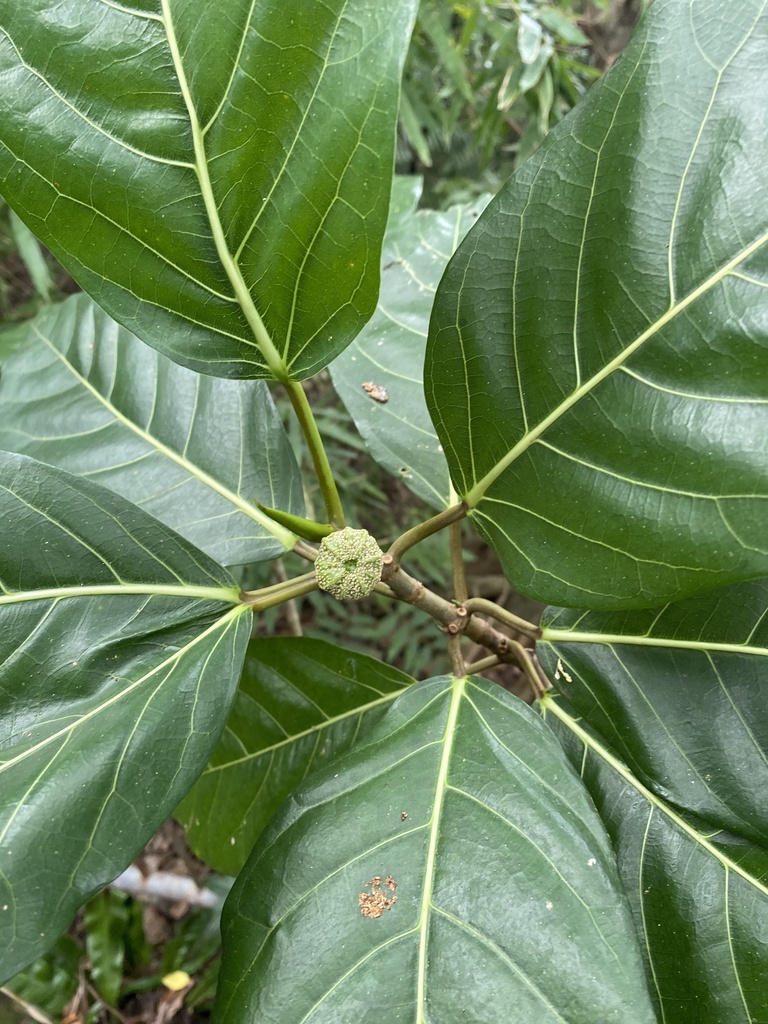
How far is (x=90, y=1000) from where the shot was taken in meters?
1.55

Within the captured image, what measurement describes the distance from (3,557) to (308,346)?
0.28 meters

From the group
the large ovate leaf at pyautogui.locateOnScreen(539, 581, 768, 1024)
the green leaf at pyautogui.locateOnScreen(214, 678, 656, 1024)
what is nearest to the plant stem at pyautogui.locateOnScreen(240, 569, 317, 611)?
the green leaf at pyautogui.locateOnScreen(214, 678, 656, 1024)

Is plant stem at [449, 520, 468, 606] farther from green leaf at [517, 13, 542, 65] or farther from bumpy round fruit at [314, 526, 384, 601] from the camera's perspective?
green leaf at [517, 13, 542, 65]

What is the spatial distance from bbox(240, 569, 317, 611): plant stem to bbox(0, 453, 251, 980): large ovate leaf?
1cm

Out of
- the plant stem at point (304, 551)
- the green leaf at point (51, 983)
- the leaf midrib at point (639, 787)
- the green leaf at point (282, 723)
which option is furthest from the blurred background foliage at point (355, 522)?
the leaf midrib at point (639, 787)

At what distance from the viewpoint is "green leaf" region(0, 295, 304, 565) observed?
30.0 inches

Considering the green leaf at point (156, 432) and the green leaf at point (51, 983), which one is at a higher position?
the green leaf at point (156, 432)

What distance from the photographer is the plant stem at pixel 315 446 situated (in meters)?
0.57

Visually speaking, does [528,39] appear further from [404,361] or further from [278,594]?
[278,594]

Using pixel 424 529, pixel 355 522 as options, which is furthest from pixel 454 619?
pixel 355 522

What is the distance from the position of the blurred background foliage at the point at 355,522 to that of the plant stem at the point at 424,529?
775mm

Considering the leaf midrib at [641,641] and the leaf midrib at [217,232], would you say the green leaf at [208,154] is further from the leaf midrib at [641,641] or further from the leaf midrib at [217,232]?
the leaf midrib at [641,641]

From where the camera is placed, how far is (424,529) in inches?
23.7

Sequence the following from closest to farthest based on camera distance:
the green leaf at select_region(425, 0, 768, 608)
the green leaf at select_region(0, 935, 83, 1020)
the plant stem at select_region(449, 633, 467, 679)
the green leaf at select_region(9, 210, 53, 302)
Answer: the green leaf at select_region(425, 0, 768, 608)
the plant stem at select_region(449, 633, 467, 679)
the green leaf at select_region(0, 935, 83, 1020)
the green leaf at select_region(9, 210, 53, 302)
